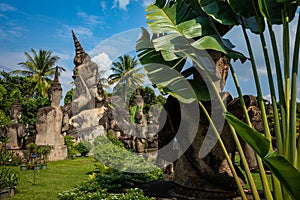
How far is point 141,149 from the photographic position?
17328 millimetres

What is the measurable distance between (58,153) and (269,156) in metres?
16.3

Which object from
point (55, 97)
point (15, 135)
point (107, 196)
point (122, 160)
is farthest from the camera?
point (15, 135)

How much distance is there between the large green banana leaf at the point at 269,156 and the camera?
213 centimetres

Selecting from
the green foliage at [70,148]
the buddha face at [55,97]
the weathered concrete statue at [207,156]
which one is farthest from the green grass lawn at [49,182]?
the buddha face at [55,97]

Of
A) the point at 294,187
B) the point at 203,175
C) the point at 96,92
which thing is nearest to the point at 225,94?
the point at 203,175

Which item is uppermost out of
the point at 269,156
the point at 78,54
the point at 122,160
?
the point at 78,54

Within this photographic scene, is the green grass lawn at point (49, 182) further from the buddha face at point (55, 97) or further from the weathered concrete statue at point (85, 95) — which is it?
the weathered concrete statue at point (85, 95)

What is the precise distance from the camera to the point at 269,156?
7.24ft

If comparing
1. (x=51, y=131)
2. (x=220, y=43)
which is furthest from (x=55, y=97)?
(x=220, y=43)

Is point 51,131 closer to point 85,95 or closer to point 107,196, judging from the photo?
point 85,95

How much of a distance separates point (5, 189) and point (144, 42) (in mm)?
5569

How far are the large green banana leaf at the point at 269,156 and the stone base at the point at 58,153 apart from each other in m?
15.8

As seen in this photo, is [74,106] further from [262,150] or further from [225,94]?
[262,150]

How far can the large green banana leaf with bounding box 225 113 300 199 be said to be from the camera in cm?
213
